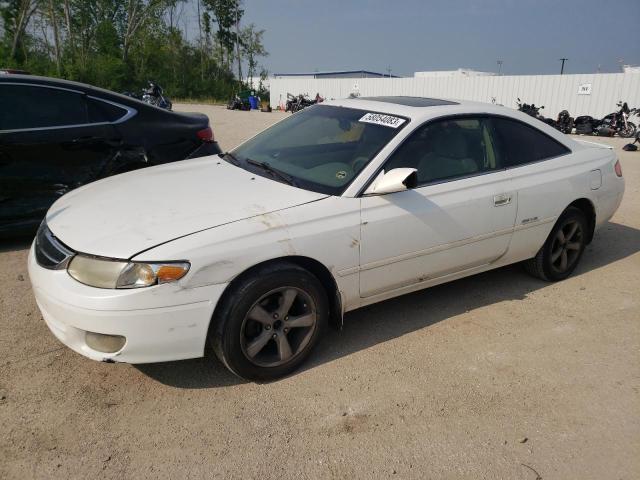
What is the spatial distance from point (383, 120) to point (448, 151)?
0.52 m

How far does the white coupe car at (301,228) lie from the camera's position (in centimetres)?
257

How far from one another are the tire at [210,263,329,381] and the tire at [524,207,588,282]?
225 centimetres

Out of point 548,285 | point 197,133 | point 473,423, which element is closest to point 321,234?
point 473,423

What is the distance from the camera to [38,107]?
472cm

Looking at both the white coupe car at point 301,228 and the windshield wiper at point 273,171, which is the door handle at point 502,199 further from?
the windshield wiper at point 273,171

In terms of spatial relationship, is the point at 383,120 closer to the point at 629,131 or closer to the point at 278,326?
the point at 278,326

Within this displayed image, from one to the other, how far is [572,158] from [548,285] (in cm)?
110

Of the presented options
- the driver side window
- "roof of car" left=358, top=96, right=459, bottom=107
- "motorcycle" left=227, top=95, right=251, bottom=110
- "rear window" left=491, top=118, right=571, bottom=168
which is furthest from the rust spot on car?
"motorcycle" left=227, top=95, right=251, bottom=110

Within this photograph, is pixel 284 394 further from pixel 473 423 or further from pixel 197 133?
pixel 197 133

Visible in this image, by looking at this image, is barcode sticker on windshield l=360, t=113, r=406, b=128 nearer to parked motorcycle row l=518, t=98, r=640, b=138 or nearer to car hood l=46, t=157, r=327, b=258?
car hood l=46, t=157, r=327, b=258

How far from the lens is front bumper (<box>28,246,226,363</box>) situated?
8.18 feet

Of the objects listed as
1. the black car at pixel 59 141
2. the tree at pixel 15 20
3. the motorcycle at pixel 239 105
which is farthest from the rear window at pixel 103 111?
the tree at pixel 15 20

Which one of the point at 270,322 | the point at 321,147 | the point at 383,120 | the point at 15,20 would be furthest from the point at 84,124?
the point at 15,20

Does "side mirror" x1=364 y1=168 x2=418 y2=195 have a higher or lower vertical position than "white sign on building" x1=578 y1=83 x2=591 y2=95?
lower
